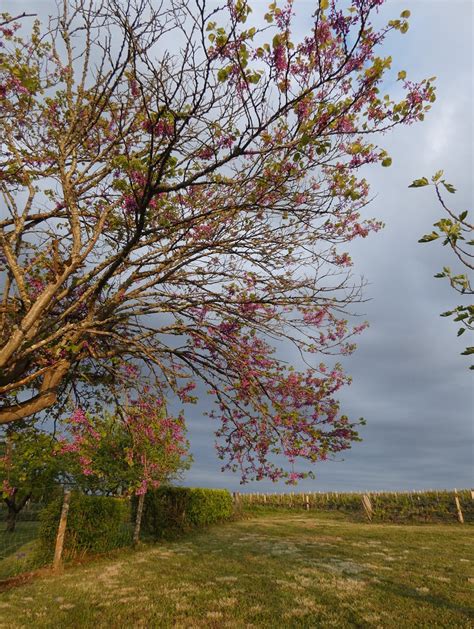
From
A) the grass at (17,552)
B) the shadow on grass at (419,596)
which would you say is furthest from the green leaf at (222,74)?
the grass at (17,552)

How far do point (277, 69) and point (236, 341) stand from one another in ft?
17.9

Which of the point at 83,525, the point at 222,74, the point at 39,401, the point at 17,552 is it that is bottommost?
the point at 17,552

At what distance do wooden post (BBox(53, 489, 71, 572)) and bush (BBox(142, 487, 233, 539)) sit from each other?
6805 millimetres

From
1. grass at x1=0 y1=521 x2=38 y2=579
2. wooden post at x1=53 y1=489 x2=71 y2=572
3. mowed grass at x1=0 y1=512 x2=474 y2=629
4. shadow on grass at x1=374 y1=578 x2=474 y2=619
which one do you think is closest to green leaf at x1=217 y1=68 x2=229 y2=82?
mowed grass at x1=0 y1=512 x2=474 y2=629

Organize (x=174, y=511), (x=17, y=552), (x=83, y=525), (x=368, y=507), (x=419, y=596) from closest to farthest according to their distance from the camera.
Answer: (x=419, y=596)
(x=83, y=525)
(x=17, y=552)
(x=174, y=511)
(x=368, y=507)

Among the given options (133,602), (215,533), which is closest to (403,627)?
(133,602)

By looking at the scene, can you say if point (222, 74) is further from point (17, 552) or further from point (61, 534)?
point (17, 552)

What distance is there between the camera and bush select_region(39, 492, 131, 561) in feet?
51.0

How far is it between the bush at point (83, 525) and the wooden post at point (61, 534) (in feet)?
1.43

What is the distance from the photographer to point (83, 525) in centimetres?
1625

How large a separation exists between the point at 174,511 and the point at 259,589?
41.7ft

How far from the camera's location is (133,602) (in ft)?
31.7

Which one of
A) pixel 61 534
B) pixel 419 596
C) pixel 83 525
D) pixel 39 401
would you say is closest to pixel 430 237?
pixel 39 401

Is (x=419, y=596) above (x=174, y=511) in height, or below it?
below
